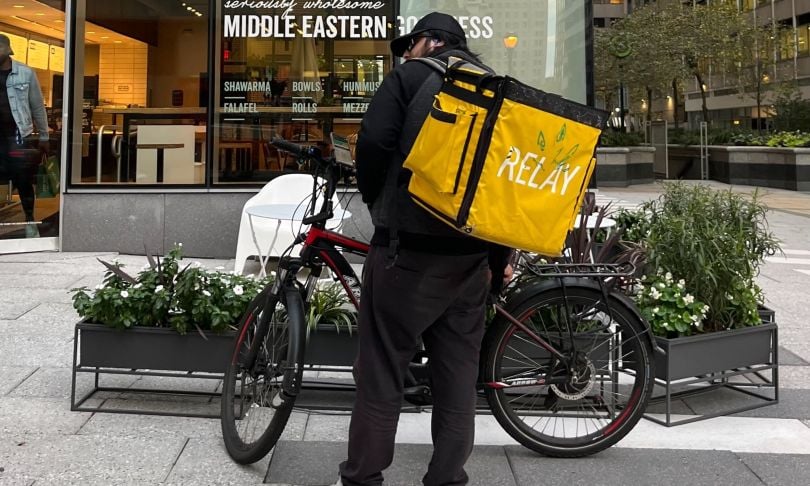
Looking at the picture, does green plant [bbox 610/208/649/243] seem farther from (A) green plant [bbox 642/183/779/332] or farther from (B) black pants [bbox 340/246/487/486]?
(B) black pants [bbox 340/246/487/486]

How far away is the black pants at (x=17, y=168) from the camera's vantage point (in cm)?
904

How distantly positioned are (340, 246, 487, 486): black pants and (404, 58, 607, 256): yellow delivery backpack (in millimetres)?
265

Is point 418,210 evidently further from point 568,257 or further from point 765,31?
point 765,31

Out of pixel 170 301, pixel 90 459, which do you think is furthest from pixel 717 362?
pixel 90 459

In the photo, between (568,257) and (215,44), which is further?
(215,44)

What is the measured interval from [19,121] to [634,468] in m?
8.23

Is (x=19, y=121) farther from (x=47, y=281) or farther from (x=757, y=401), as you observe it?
(x=757, y=401)

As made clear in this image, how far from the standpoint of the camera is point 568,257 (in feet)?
13.5

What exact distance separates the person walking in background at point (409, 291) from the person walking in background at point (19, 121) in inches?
290

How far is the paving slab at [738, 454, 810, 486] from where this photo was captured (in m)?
3.40

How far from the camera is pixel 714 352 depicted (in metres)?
4.08

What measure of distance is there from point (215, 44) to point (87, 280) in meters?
3.25

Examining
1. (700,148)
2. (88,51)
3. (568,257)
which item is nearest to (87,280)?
(88,51)

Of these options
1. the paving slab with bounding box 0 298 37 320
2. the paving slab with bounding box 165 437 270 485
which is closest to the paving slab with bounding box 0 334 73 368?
the paving slab with bounding box 0 298 37 320
